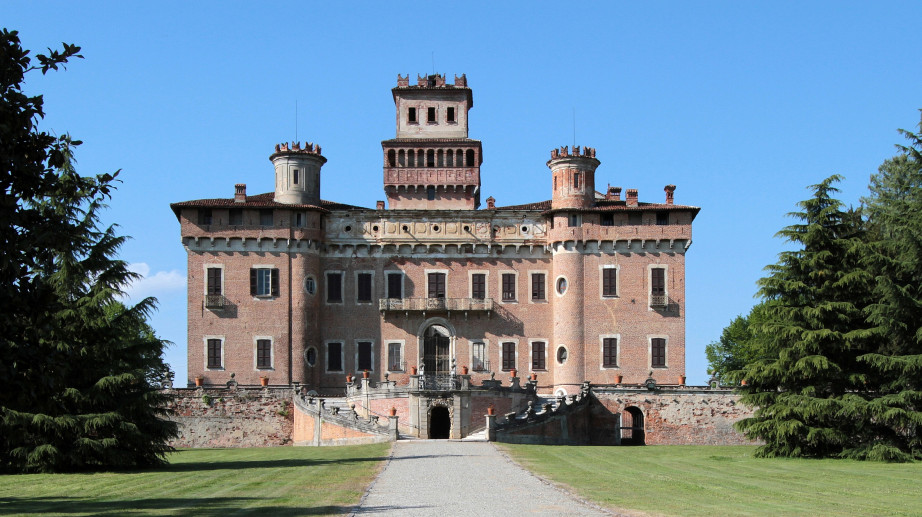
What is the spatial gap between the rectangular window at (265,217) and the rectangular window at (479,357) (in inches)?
469

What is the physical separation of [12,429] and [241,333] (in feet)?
80.0

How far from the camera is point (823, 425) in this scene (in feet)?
122

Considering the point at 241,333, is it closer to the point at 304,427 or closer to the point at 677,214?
the point at 304,427

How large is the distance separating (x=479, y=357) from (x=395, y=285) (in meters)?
5.58

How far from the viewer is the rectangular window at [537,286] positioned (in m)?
55.6

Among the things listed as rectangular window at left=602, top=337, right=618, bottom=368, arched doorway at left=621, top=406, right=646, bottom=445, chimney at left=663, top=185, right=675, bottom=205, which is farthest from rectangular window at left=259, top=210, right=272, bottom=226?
chimney at left=663, top=185, right=675, bottom=205

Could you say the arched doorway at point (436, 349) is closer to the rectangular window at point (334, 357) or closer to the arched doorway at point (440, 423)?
the rectangular window at point (334, 357)

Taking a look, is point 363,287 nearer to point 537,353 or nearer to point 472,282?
point 472,282

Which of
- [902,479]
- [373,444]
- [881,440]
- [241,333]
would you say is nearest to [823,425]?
[881,440]

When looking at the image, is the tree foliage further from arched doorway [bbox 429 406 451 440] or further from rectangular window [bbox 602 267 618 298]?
rectangular window [bbox 602 267 618 298]

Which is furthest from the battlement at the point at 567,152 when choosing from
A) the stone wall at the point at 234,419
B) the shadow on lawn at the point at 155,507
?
the shadow on lawn at the point at 155,507

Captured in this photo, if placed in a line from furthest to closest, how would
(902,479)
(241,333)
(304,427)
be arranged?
(241,333) → (304,427) → (902,479)

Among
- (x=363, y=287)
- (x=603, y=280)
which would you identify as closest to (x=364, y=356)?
(x=363, y=287)

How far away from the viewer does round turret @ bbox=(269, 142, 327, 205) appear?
5500 cm
